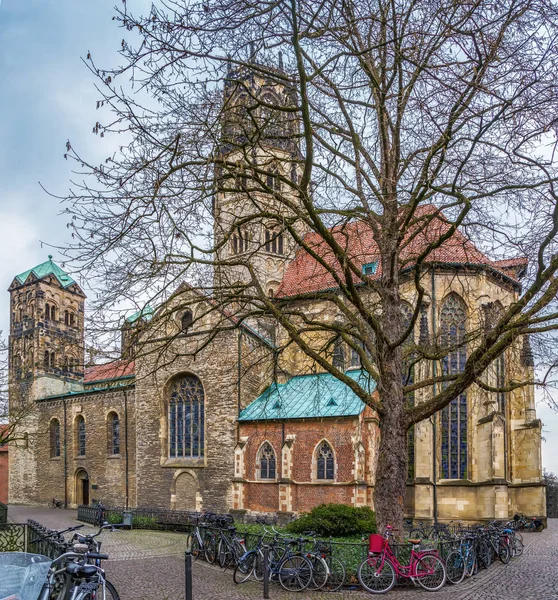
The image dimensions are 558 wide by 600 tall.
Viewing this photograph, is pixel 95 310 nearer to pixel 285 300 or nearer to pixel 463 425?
pixel 285 300

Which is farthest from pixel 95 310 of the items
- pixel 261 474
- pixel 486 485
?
pixel 486 485

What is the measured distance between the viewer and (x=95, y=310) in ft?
34.7

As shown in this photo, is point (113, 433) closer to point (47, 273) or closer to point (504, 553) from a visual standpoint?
point (47, 273)

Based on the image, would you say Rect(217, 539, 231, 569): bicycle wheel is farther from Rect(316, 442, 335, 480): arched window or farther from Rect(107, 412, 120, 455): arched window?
Rect(107, 412, 120, 455): arched window

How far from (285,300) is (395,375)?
9.04 feet

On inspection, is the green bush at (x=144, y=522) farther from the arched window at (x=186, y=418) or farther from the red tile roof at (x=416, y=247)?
the red tile roof at (x=416, y=247)

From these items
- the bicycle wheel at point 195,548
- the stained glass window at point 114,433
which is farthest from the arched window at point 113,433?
the bicycle wheel at point 195,548

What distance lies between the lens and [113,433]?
3369 centimetres

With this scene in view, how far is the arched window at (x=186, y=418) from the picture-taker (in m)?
27.0

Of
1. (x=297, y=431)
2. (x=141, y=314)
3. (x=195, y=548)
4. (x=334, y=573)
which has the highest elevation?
(x=141, y=314)

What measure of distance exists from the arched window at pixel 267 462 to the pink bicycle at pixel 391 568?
13.1m

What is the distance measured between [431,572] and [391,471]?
6.00ft

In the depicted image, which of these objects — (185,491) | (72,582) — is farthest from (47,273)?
(72,582)

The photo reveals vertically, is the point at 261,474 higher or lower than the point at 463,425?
lower
